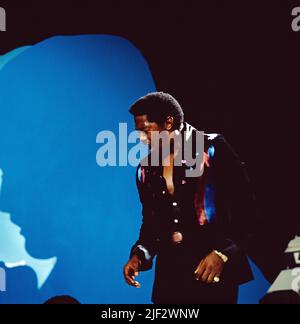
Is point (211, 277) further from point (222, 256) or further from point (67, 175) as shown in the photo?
point (67, 175)

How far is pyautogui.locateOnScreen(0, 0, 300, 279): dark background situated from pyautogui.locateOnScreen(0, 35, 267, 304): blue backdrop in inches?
4.8

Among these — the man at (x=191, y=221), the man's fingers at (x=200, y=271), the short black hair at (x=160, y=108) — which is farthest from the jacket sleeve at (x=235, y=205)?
the short black hair at (x=160, y=108)

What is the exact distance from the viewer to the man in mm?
2707

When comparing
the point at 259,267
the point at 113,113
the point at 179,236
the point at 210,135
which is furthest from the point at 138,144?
the point at 259,267

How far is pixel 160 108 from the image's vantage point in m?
2.77

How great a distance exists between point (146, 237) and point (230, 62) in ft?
3.96

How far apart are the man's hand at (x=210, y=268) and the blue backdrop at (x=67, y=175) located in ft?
1.09

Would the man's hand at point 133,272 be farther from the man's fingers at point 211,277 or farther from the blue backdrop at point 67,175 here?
the man's fingers at point 211,277

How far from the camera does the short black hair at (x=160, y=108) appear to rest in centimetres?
277

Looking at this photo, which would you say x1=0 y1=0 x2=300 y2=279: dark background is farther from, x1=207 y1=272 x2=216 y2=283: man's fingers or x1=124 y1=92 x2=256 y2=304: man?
x1=207 y1=272 x2=216 y2=283: man's fingers

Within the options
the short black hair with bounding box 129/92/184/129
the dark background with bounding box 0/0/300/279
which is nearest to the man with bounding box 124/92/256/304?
the short black hair with bounding box 129/92/184/129

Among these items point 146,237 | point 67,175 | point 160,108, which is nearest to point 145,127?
point 160,108

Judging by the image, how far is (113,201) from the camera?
9.27 feet
